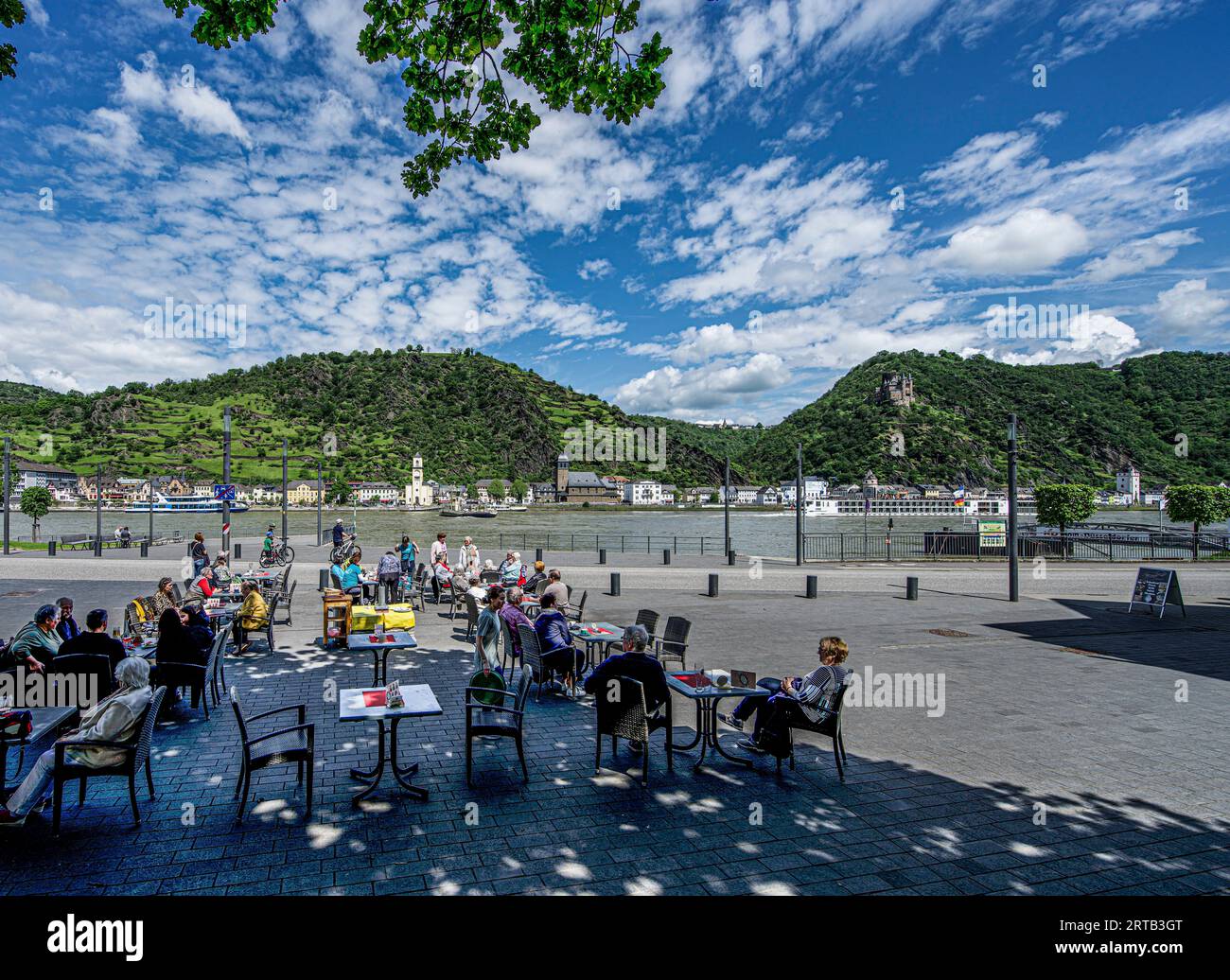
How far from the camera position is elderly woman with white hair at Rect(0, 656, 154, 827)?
15.1 feet

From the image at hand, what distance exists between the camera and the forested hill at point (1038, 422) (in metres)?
96.7

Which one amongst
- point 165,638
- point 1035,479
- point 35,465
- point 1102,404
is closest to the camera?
point 165,638

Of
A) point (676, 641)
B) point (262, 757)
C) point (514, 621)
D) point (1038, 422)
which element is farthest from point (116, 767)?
point (1038, 422)

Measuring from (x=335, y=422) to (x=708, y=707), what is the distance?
152 meters

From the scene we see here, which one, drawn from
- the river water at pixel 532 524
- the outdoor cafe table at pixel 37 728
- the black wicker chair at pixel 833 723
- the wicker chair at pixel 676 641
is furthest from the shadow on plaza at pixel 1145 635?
the river water at pixel 532 524

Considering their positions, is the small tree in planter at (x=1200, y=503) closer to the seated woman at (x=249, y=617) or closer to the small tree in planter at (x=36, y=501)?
the seated woman at (x=249, y=617)

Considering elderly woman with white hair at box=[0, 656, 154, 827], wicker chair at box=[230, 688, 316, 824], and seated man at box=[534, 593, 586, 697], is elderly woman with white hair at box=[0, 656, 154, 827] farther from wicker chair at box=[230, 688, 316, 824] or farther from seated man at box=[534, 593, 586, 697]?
seated man at box=[534, 593, 586, 697]

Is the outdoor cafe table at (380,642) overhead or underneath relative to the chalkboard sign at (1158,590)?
overhead

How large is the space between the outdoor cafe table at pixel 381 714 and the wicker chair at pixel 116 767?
4.65 feet

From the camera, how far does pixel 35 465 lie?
9188 centimetres

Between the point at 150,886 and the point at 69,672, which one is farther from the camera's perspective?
the point at 69,672
